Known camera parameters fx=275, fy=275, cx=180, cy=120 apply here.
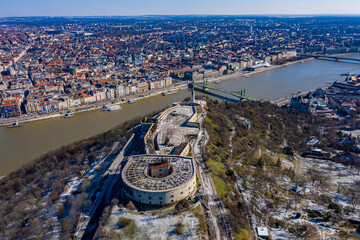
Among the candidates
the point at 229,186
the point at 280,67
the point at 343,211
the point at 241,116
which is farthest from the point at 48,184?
the point at 280,67

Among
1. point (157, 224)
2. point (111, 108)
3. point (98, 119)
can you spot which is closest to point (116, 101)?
point (111, 108)

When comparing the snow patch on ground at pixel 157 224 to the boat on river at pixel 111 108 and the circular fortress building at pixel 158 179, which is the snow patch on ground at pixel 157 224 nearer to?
the circular fortress building at pixel 158 179

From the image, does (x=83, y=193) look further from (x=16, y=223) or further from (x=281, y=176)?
(x=281, y=176)

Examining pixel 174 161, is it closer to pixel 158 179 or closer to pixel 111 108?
pixel 158 179

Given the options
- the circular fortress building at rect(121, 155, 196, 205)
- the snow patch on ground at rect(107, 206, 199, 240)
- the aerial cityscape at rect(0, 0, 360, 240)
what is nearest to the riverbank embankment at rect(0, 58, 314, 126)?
the aerial cityscape at rect(0, 0, 360, 240)

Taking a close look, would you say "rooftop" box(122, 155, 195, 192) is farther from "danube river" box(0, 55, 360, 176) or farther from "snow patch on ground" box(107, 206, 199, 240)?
"danube river" box(0, 55, 360, 176)
